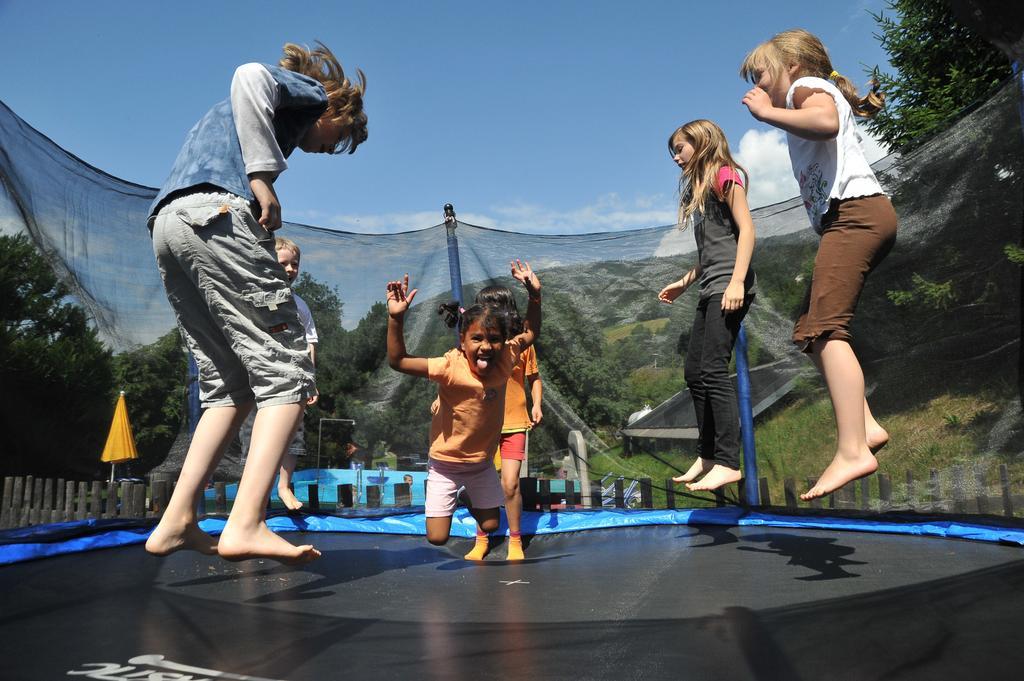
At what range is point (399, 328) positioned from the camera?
7.06 feet

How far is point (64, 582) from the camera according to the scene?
1.87 meters

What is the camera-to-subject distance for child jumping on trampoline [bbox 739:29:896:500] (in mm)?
1695

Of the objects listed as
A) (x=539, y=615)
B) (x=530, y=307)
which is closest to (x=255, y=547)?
(x=539, y=615)

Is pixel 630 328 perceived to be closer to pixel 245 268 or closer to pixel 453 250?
pixel 453 250

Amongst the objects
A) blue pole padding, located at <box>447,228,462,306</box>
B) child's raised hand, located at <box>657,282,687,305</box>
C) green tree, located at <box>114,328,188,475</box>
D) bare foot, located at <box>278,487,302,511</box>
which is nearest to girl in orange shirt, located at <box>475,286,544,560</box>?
child's raised hand, located at <box>657,282,687,305</box>

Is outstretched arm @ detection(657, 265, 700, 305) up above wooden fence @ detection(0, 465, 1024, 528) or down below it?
above

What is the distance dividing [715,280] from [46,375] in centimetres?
275

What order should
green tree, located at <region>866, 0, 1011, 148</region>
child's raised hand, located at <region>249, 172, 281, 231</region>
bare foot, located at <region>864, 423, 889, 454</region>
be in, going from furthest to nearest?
green tree, located at <region>866, 0, 1011, 148</region> → bare foot, located at <region>864, 423, 889, 454</region> → child's raised hand, located at <region>249, 172, 281, 231</region>

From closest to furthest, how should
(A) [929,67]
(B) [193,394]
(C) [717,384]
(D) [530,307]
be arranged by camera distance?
(C) [717,384] < (D) [530,307] < (B) [193,394] < (A) [929,67]

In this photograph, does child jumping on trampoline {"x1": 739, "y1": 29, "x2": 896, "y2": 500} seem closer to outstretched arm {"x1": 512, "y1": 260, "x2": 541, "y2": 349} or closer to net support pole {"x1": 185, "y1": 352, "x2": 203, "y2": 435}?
outstretched arm {"x1": 512, "y1": 260, "x2": 541, "y2": 349}

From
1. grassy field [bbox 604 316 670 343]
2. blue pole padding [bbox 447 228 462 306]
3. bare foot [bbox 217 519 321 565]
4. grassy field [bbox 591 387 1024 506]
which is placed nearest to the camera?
bare foot [bbox 217 519 321 565]

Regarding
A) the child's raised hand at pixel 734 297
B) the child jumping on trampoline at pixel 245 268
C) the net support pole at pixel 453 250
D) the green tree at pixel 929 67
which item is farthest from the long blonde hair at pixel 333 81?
the green tree at pixel 929 67

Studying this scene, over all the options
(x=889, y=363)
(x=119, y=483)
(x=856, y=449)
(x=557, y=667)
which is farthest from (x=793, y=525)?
(x=119, y=483)

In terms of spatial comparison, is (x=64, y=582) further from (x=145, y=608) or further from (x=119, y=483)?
(x=119, y=483)
